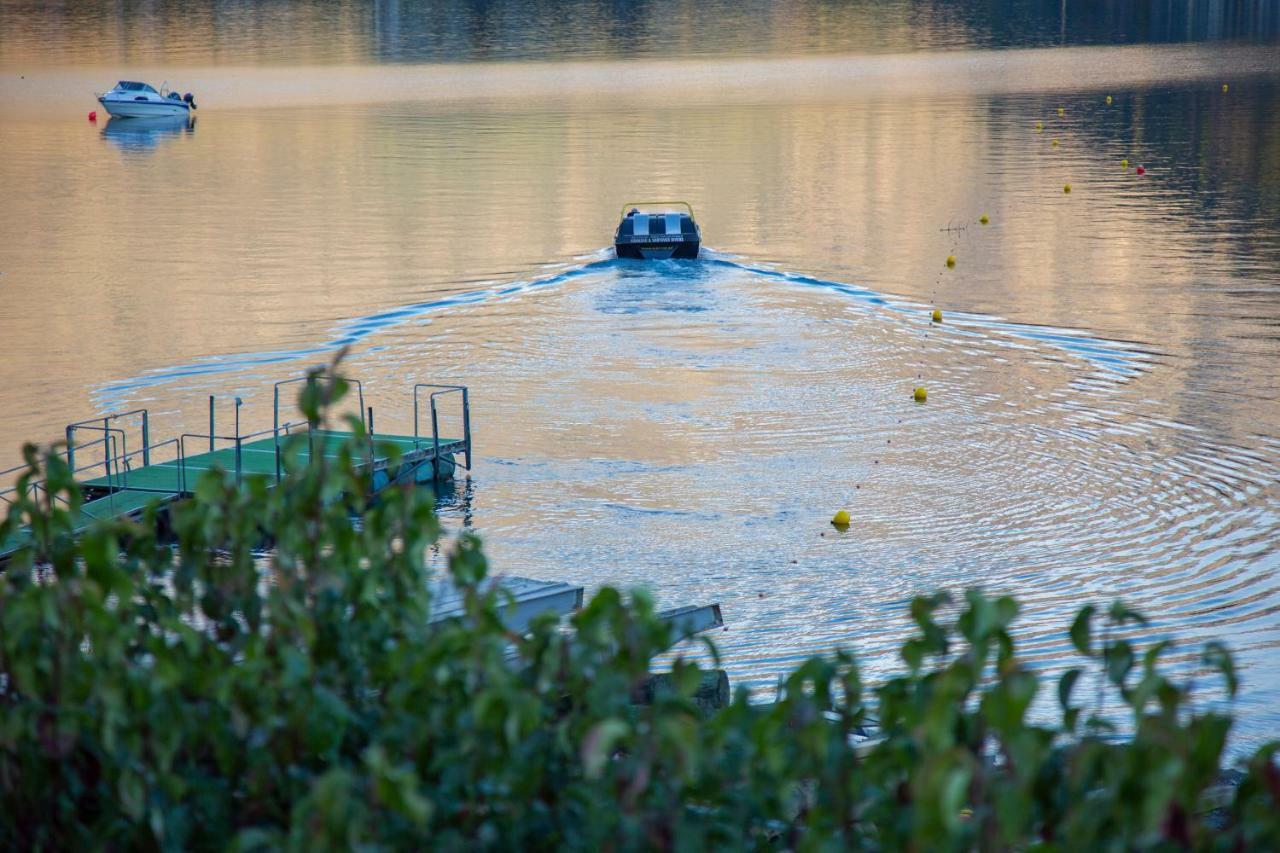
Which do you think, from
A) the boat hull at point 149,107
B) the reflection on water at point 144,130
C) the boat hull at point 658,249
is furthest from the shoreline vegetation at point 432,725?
the boat hull at point 149,107

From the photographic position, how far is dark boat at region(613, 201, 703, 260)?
36156 millimetres

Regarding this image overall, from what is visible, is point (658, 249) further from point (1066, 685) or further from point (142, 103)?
point (142, 103)

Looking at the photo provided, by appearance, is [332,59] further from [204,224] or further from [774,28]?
[204,224]

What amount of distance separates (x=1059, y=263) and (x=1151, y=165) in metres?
18.3

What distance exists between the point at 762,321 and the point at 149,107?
4921cm

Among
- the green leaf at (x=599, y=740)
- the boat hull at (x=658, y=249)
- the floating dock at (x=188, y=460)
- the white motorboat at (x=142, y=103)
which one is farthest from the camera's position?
the white motorboat at (x=142, y=103)

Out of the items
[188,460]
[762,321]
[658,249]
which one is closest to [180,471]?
[188,460]

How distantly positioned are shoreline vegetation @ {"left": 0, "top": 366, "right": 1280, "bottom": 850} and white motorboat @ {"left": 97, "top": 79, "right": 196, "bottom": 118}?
70.9 m

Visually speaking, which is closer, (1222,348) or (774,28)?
(1222,348)

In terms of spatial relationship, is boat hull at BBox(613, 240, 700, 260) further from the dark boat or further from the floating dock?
the floating dock

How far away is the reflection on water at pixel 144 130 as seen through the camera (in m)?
65.6

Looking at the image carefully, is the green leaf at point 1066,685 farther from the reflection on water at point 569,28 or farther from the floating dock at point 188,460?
the reflection on water at point 569,28

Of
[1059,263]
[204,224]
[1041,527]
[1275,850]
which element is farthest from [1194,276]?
[1275,850]

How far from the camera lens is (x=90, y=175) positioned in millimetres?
55250
